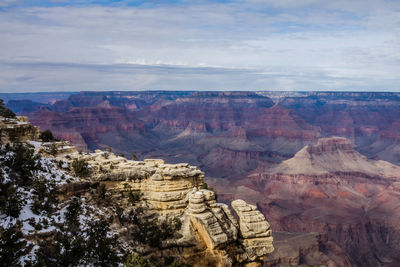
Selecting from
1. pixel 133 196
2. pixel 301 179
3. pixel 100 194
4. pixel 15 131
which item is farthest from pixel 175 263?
pixel 301 179

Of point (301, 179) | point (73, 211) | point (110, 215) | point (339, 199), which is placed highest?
point (73, 211)

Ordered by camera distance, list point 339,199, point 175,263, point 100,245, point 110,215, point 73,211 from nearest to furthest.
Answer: point 100,245 < point 175,263 < point 73,211 < point 110,215 < point 339,199

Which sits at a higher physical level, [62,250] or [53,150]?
[53,150]

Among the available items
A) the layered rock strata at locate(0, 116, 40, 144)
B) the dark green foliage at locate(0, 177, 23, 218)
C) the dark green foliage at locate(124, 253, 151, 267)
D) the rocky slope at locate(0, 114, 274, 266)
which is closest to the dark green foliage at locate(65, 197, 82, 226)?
the rocky slope at locate(0, 114, 274, 266)

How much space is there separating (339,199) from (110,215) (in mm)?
92835

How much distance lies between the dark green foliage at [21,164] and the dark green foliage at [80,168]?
271cm

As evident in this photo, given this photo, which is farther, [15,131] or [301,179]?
[301,179]

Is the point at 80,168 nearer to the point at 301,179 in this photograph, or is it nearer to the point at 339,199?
the point at 339,199

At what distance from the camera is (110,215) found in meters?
24.7

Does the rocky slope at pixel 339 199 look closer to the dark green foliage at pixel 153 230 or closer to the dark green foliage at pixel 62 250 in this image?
the dark green foliage at pixel 153 230

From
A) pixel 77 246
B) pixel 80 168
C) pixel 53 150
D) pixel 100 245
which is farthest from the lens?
pixel 53 150

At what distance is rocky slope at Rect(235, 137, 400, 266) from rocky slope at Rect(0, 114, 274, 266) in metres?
53.7

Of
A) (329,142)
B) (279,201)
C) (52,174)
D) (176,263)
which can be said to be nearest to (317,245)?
(279,201)

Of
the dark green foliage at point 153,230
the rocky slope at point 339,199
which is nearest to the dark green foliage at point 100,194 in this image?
the dark green foliage at point 153,230
